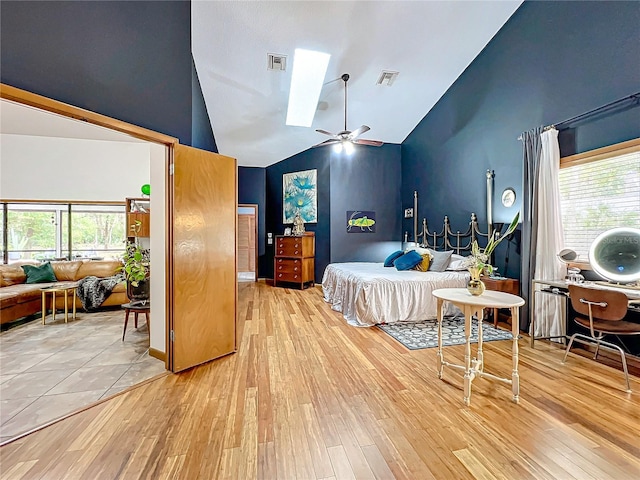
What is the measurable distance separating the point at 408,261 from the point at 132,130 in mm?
4094

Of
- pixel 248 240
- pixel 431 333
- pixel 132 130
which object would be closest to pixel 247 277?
pixel 248 240

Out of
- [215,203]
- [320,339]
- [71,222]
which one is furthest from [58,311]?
[320,339]

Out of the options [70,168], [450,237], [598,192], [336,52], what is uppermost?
[336,52]

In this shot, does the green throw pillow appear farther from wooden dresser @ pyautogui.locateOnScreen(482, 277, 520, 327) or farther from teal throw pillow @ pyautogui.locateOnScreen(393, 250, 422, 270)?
wooden dresser @ pyautogui.locateOnScreen(482, 277, 520, 327)

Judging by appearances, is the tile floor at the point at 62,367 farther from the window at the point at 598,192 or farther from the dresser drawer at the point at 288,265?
the window at the point at 598,192

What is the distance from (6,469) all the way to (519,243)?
530 cm

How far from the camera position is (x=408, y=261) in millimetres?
4965

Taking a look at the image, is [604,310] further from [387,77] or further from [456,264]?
[387,77]

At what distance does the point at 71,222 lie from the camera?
5.96 m

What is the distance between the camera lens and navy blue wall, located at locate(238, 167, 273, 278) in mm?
8047

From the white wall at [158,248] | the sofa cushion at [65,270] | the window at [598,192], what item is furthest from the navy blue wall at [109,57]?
the window at [598,192]

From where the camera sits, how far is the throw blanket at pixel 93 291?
4.61 meters

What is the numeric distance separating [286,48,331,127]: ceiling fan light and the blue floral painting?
166 cm

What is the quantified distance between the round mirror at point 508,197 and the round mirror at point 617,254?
1302 mm
